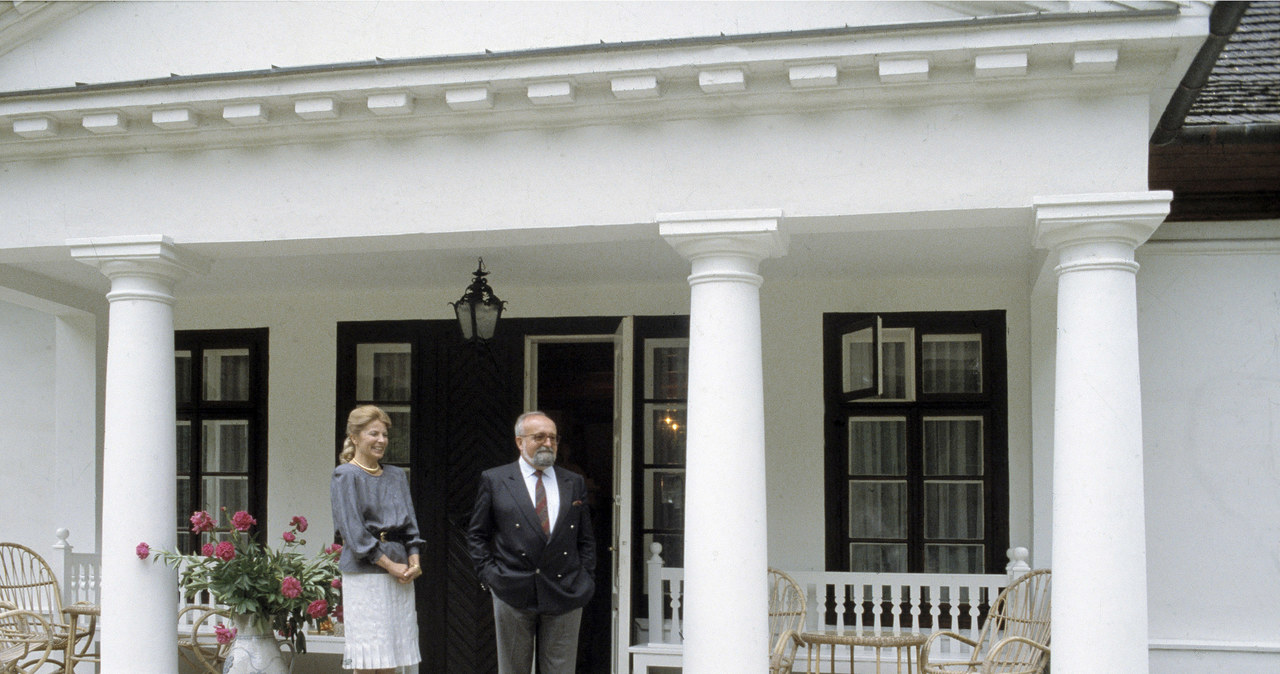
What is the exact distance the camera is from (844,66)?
18.2ft

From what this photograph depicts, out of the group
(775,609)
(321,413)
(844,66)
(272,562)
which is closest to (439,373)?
(321,413)

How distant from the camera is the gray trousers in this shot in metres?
5.86

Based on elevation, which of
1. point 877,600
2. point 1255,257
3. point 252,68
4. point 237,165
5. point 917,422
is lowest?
point 877,600

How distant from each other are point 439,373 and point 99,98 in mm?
3497

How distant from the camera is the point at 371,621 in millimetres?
5848

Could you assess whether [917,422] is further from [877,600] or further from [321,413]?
[321,413]

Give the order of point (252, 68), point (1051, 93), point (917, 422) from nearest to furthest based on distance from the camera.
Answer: point (1051, 93) → point (252, 68) → point (917, 422)

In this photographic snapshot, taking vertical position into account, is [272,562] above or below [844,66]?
below

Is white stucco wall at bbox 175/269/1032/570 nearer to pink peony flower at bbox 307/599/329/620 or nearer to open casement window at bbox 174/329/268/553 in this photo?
open casement window at bbox 174/329/268/553

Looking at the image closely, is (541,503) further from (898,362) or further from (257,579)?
(898,362)

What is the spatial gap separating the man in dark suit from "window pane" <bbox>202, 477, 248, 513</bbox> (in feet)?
14.2

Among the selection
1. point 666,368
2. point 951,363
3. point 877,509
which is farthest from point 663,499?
point 951,363

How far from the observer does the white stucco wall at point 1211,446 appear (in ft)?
22.6

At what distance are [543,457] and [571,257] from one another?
90.1 inches
